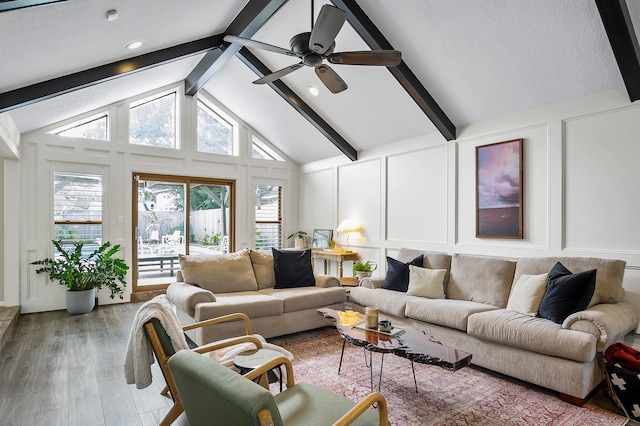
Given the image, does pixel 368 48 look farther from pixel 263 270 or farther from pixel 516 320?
pixel 516 320

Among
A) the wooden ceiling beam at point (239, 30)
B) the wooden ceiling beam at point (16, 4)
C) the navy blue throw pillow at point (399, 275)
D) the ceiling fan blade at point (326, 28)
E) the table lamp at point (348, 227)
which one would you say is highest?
the wooden ceiling beam at point (239, 30)

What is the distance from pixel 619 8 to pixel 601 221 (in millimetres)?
1852

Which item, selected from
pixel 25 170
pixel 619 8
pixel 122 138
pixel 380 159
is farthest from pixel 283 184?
pixel 619 8

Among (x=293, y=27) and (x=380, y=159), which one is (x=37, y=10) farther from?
(x=380, y=159)

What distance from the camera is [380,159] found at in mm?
5969

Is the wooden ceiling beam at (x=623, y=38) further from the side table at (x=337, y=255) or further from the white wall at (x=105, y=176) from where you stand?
the white wall at (x=105, y=176)

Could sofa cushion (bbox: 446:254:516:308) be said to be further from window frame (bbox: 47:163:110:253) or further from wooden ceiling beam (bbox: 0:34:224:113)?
window frame (bbox: 47:163:110:253)

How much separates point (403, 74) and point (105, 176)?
15.2 feet

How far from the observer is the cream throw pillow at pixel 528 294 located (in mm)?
3287

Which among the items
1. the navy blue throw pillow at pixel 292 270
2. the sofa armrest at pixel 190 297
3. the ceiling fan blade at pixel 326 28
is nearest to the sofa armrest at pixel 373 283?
the navy blue throw pillow at pixel 292 270

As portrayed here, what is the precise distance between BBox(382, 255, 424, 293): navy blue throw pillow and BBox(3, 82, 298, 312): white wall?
3399 millimetres

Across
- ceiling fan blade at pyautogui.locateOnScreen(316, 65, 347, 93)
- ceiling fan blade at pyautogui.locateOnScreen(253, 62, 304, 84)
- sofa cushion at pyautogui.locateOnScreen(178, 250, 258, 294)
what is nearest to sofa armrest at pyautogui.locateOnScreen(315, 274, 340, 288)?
sofa cushion at pyautogui.locateOnScreen(178, 250, 258, 294)

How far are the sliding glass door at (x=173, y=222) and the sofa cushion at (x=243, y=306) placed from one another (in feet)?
8.90

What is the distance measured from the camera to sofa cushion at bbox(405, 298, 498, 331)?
3395 millimetres
